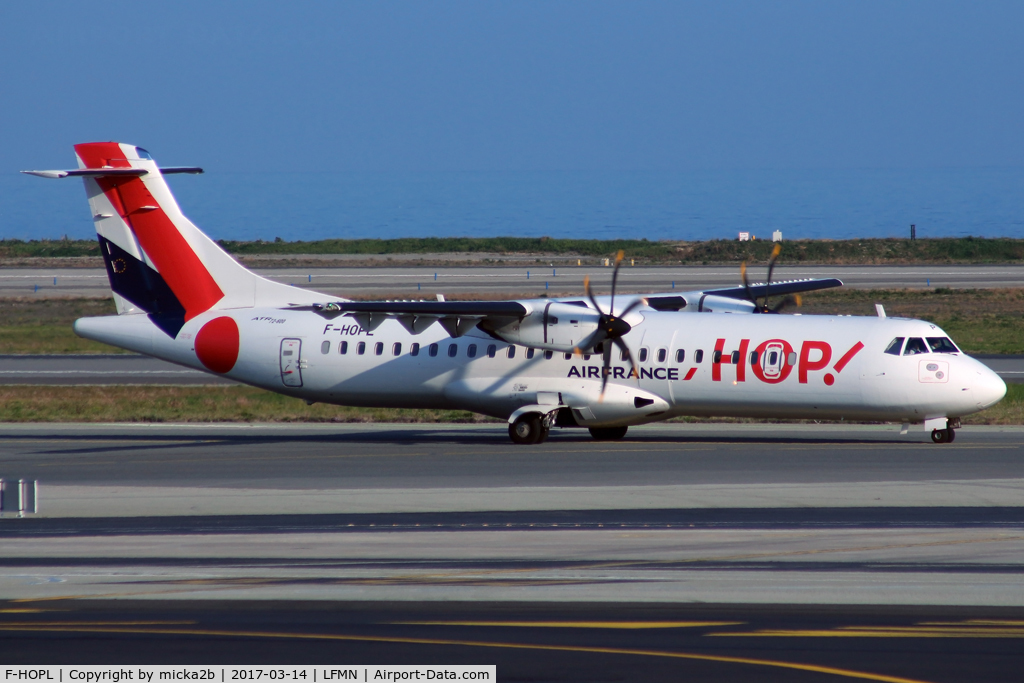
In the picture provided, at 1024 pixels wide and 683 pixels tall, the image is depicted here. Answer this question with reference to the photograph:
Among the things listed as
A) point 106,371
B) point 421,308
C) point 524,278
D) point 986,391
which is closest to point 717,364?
point 986,391

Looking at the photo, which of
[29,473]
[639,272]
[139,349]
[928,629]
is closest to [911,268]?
[639,272]

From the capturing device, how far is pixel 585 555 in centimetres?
1380

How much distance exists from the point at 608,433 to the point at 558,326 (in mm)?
3274

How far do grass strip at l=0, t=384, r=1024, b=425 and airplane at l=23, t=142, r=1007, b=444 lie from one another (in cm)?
452

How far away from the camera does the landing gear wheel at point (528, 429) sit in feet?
85.7

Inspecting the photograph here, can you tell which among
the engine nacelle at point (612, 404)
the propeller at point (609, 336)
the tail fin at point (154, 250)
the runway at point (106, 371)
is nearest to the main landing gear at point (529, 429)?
the engine nacelle at point (612, 404)

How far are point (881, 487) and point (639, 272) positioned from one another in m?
63.7

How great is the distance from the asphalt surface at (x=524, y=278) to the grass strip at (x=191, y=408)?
28.3m

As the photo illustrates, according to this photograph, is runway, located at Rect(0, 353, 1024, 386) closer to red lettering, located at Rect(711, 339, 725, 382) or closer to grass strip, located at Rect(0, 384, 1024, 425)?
grass strip, located at Rect(0, 384, 1024, 425)

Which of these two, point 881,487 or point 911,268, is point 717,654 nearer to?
point 881,487

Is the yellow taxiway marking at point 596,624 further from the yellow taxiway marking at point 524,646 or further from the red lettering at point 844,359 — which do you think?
the red lettering at point 844,359

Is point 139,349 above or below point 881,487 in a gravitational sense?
above

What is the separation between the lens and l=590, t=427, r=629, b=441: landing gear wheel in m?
27.2

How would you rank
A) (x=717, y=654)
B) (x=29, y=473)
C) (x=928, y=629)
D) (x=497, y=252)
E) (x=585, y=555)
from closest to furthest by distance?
(x=717, y=654) → (x=928, y=629) → (x=585, y=555) → (x=29, y=473) → (x=497, y=252)
